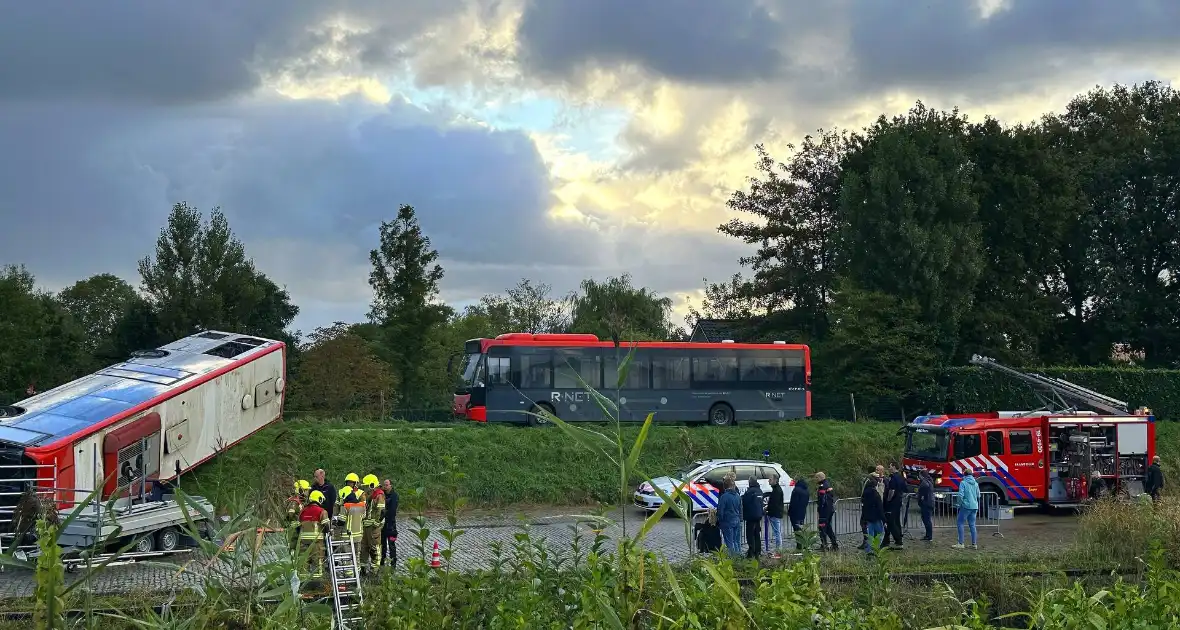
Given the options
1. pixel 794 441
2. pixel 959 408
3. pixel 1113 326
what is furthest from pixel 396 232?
pixel 1113 326

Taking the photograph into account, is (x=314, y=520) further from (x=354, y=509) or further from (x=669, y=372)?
(x=669, y=372)

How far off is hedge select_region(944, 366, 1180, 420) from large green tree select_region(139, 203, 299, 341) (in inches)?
1018

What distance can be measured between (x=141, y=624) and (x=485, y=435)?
2399cm

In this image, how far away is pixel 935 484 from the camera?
26.4m

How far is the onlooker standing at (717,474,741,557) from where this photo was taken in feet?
60.6

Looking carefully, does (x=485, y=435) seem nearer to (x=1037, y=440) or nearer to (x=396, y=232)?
(x=396, y=232)

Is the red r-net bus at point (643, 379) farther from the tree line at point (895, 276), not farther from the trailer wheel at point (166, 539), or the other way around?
the trailer wheel at point (166, 539)

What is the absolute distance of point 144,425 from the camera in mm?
21922

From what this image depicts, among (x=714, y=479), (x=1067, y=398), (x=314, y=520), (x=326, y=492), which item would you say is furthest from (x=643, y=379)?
(x=314, y=520)

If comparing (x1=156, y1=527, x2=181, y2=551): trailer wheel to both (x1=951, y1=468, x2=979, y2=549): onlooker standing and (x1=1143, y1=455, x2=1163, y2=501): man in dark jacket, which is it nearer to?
(x1=951, y1=468, x2=979, y2=549): onlooker standing

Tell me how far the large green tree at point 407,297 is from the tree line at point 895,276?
0.05 m

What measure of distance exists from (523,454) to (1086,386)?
23.0 m

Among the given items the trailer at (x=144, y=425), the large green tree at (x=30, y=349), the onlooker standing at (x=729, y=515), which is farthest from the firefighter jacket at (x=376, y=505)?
the large green tree at (x=30, y=349)

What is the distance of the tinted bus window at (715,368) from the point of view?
34.8m
